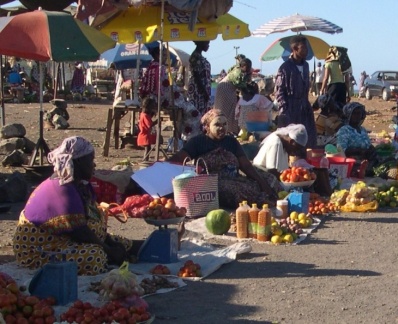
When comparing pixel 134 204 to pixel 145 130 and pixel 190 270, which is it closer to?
pixel 190 270

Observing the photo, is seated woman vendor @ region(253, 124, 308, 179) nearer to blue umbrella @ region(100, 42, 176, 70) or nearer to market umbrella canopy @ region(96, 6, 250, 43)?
market umbrella canopy @ region(96, 6, 250, 43)

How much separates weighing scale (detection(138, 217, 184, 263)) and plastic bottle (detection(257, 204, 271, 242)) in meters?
1.17

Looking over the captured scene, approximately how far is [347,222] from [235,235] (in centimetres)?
157

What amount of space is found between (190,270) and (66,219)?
1086mm

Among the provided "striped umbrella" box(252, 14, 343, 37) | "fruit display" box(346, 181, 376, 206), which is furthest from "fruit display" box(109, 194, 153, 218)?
"striped umbrella" box(252, 14, 343, 37)

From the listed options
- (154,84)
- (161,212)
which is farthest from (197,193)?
(154,84)

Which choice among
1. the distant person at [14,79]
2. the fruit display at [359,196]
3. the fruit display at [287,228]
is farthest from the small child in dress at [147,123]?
the distant person at [14,79]

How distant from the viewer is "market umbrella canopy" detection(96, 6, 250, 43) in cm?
1209

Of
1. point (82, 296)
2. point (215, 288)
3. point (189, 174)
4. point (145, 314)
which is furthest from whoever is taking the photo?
point (189, 174)

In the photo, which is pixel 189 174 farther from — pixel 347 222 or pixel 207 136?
pixel 347 222

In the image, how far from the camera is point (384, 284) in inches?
251

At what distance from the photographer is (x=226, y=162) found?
9391 millimetres

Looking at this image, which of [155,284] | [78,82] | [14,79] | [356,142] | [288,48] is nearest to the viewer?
[155,284]

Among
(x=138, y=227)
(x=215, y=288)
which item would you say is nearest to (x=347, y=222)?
(x=138, y=227)
